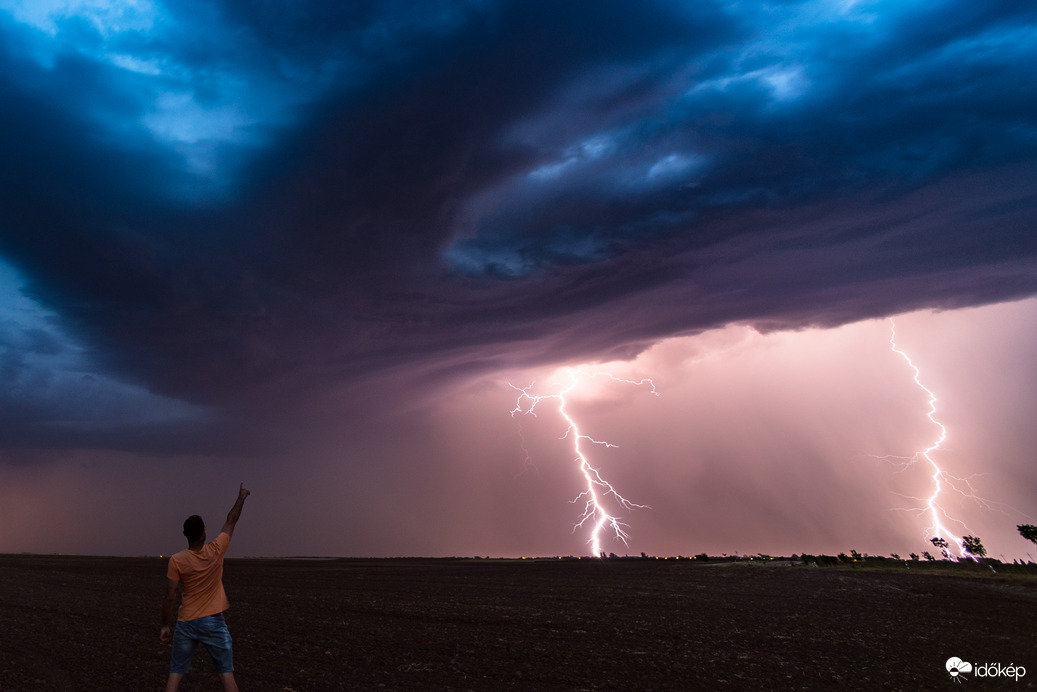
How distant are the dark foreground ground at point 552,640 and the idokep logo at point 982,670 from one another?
19cm

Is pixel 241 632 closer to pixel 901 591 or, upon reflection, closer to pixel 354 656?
pixel 354 656

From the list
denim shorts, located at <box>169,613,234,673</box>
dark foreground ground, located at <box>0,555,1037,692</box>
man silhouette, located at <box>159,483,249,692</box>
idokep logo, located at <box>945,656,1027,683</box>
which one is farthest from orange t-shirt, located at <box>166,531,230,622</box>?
idokep logo, located at <box>945,656,1027,683</box>

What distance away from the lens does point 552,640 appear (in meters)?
15.8

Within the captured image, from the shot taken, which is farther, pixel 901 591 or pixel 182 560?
pixel 901 591

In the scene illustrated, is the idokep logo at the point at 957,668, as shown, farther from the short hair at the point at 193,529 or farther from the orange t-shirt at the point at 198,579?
the short hair at the point at 193,529

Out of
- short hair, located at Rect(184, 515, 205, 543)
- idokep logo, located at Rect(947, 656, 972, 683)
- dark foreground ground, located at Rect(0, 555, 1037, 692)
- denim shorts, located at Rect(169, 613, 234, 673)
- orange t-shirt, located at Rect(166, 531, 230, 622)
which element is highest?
short hair, located at Rect(184, 515, 205, 543)

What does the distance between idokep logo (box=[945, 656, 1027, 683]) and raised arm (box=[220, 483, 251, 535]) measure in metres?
13.0

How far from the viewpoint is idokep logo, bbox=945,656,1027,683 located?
37.5ft

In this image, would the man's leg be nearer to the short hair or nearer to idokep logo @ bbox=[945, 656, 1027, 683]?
the short hair

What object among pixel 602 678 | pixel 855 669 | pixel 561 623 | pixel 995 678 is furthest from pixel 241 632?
pixel 995 678

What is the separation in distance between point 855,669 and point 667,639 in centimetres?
478

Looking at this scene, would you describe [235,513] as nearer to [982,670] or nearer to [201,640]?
[201,640]

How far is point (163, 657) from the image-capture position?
13.7m

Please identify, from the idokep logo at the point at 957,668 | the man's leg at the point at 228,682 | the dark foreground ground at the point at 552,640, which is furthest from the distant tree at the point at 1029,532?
the man's leg at the point at 228,682
